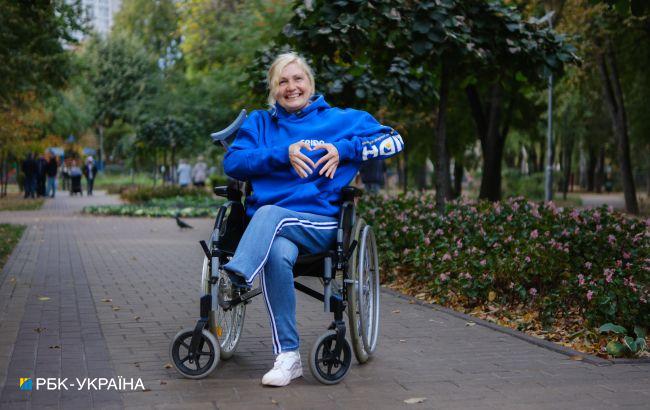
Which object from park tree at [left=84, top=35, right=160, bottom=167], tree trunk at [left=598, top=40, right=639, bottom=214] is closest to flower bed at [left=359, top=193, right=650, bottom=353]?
tree trunk at [left=598, top=40, right=639, bottom=214]

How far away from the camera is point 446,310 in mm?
7566

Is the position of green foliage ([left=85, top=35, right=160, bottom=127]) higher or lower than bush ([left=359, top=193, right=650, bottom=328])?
higher

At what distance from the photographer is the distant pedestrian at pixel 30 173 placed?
35.4m

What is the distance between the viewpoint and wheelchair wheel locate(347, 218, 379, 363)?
511cm

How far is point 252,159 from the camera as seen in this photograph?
5.11m

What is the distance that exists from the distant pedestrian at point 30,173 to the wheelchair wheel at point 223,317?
31.4m

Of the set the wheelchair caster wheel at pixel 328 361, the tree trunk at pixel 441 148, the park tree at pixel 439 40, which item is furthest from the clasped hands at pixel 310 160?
the tree trunk at pixel 441 148

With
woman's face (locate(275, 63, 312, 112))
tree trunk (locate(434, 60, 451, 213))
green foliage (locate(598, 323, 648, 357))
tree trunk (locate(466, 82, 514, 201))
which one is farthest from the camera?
tree trunk (locate(466, 82, 514, 201))

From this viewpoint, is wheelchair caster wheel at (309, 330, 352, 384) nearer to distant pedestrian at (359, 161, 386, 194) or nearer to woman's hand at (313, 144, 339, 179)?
woman's hand at (313, 144, 339, 179)

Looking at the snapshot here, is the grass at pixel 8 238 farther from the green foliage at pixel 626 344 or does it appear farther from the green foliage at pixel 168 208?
the green foliage at pixel 626 344

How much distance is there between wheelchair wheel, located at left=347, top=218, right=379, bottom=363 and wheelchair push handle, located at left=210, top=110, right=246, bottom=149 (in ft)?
2.75

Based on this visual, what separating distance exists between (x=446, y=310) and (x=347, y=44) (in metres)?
3.14

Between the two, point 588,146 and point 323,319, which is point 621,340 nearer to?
point 323,319

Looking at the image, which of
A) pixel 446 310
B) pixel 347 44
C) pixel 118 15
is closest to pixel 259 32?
pixel 347 44
